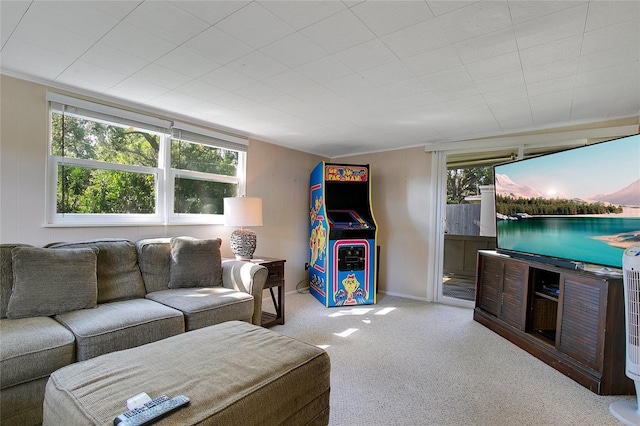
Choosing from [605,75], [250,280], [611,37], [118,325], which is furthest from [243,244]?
[605,75]

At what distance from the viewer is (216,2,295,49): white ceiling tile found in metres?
1.52

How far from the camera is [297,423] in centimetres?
133

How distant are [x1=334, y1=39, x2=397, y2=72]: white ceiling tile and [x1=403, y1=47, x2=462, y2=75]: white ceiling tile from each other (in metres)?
0.15

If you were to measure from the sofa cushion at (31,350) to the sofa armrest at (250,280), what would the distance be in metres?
1.28

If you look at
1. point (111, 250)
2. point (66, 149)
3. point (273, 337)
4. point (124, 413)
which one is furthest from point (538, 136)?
point (66, 149)

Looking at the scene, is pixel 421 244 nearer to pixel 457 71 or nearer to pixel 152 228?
pixel 457 71

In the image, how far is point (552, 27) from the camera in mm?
1598

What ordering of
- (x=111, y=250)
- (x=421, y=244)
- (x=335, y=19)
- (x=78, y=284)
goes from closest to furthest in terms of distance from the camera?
(x=335, y=19), (x=78, y=284), (x=111, y=250), (x=421, y=244)

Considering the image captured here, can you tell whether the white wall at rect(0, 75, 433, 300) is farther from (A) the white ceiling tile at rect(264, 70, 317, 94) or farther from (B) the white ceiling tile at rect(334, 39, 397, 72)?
(B) the white ceiling tile at rect(334, 39, 397, 72)

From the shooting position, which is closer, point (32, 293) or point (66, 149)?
point (32, 293)

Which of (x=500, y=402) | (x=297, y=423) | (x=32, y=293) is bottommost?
(x=500, y=402)

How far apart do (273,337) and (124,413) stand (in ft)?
2.62

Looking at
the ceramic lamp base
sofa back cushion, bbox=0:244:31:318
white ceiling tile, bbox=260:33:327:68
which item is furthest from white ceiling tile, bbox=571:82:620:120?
sofa back cushion, bbox=0:244:31:318

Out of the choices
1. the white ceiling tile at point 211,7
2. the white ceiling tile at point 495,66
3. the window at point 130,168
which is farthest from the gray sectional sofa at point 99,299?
the white ceiling tile at point 495,66
